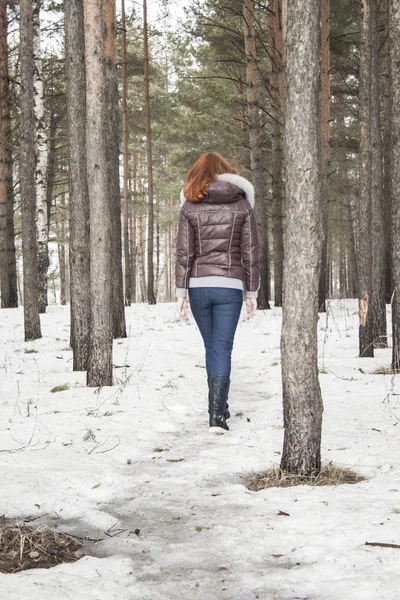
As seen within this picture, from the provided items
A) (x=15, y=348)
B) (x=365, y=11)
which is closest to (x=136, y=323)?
(x=15, y=348)

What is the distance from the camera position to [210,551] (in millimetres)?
2748

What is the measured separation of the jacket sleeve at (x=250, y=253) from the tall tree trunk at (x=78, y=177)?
10.1 ft

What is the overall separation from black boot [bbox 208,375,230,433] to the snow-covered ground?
0.11m

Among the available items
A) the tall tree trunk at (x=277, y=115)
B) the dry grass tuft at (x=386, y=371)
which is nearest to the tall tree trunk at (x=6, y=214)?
the tall tree trunk at (x=277, y=115)

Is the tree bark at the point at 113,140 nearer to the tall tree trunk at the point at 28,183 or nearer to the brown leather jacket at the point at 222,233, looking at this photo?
the tall tree trunk at the point at 28,183

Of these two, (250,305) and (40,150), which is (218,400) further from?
(40,150)

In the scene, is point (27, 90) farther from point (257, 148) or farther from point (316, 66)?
point (316, 66)

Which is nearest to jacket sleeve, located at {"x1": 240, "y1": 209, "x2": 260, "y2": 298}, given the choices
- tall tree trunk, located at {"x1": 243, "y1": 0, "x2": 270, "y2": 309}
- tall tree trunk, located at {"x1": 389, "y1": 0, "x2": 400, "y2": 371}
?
tall tree trunk, located at {"x1": 389, "y1": 0, "x2": 400, "y2": 371}

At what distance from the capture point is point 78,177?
745 cm

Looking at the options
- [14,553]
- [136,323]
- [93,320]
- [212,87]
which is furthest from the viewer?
[212,87]

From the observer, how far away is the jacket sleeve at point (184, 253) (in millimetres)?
5055

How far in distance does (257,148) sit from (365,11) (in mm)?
7973

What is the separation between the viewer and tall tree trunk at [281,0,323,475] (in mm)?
3521

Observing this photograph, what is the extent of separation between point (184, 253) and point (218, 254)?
305 mm
